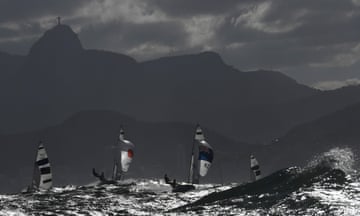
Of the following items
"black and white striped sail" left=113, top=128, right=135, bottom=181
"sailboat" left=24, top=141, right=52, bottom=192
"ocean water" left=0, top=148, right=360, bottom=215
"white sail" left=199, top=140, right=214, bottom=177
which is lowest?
"ocean water" left=0, top=148, right=360, bottom=215

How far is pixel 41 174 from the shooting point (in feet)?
394

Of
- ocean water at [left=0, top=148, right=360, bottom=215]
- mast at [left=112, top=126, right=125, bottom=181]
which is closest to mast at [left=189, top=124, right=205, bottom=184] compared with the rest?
mast at [left=112, top=126, right=125, bottom=181]

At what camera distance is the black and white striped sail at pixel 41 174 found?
119 meters

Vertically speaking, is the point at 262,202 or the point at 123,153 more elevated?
the point at 123,153

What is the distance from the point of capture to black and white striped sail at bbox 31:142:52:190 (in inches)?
4692

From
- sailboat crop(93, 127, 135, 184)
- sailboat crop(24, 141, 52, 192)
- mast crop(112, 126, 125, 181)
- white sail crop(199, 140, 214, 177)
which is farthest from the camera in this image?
mast crop(112, 126, 125, 181)

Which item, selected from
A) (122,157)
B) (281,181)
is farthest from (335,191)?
A: (122,157)

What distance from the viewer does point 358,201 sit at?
56.1m

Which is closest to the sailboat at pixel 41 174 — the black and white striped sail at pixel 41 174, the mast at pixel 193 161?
the black and white striped sail at pixel 41 174

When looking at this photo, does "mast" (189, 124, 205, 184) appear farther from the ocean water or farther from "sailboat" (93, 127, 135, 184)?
the ocean water

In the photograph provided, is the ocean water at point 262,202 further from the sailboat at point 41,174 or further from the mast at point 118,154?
the mast at point 118,154

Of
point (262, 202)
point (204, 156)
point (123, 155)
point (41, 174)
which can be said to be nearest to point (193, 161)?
point (204, 156)

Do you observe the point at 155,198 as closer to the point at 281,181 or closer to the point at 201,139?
the point at 281,181

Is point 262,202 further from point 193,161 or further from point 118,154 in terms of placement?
point 118,154
